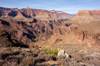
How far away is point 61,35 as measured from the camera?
176ft

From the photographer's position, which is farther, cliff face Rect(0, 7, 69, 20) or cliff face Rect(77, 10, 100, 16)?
cliff face Rect(0, 7, 69, 20)

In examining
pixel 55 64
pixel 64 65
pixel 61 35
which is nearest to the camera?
pixel 64 65

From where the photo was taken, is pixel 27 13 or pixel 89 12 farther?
pixel 27 13

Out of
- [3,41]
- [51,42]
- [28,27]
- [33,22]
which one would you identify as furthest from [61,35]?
[33,22]

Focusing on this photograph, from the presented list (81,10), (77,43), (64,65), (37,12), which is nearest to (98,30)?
(77,43)

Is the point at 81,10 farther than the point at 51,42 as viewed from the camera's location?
Yes

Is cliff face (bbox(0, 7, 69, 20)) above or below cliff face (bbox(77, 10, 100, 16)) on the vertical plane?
below

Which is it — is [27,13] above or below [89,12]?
below

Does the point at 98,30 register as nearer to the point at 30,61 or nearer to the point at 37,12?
the point at 30,61

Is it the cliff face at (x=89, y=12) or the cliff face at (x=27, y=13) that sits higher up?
the cliff face at (x=89, y=12)

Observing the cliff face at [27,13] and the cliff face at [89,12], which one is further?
the cliff face at [27,13]

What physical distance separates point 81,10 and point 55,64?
3638 inches

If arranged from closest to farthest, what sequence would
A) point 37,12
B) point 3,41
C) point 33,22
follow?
point 3,41, point 33,22, point 37,12

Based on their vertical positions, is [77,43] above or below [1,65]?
below
